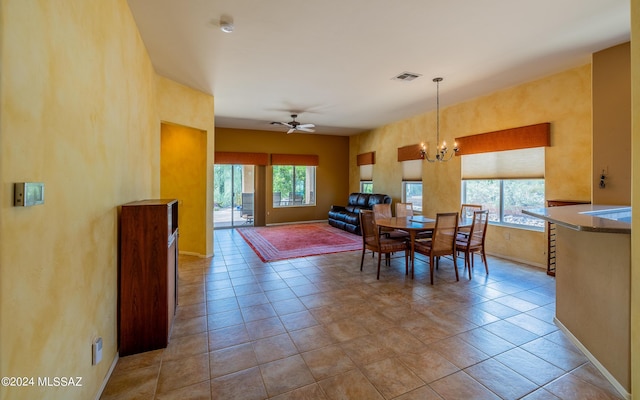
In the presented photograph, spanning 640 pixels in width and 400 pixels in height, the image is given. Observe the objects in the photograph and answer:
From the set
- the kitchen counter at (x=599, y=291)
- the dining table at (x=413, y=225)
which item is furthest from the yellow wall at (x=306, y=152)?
the kitchen counter at (x=599, y=291)

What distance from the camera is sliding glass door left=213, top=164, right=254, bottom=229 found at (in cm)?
858

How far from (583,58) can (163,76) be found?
5752 millimetres

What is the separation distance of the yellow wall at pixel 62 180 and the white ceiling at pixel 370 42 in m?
0.92

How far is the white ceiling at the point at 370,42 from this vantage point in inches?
102

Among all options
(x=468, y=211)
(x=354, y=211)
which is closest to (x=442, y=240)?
(x=468, y=211)

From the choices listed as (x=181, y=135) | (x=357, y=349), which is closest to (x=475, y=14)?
(x=357, y=349)

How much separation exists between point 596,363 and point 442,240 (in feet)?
6.39

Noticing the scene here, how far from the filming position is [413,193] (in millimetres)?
7238

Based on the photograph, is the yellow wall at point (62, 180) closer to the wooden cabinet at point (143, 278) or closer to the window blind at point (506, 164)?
the wooden cabinet at point (143, 278)

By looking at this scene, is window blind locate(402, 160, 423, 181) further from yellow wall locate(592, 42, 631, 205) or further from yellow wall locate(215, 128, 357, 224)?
yellow wall locate(592, 42, 631, 205)

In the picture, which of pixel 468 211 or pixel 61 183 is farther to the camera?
pixel 468 211

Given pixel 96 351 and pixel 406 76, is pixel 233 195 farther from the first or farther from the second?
pixel 96 351

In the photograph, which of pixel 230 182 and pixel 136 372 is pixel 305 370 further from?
pixel 230 182

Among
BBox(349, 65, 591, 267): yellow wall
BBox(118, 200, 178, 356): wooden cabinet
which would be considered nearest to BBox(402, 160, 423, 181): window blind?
BBox(349, 65, 591, 267): yellow wall
